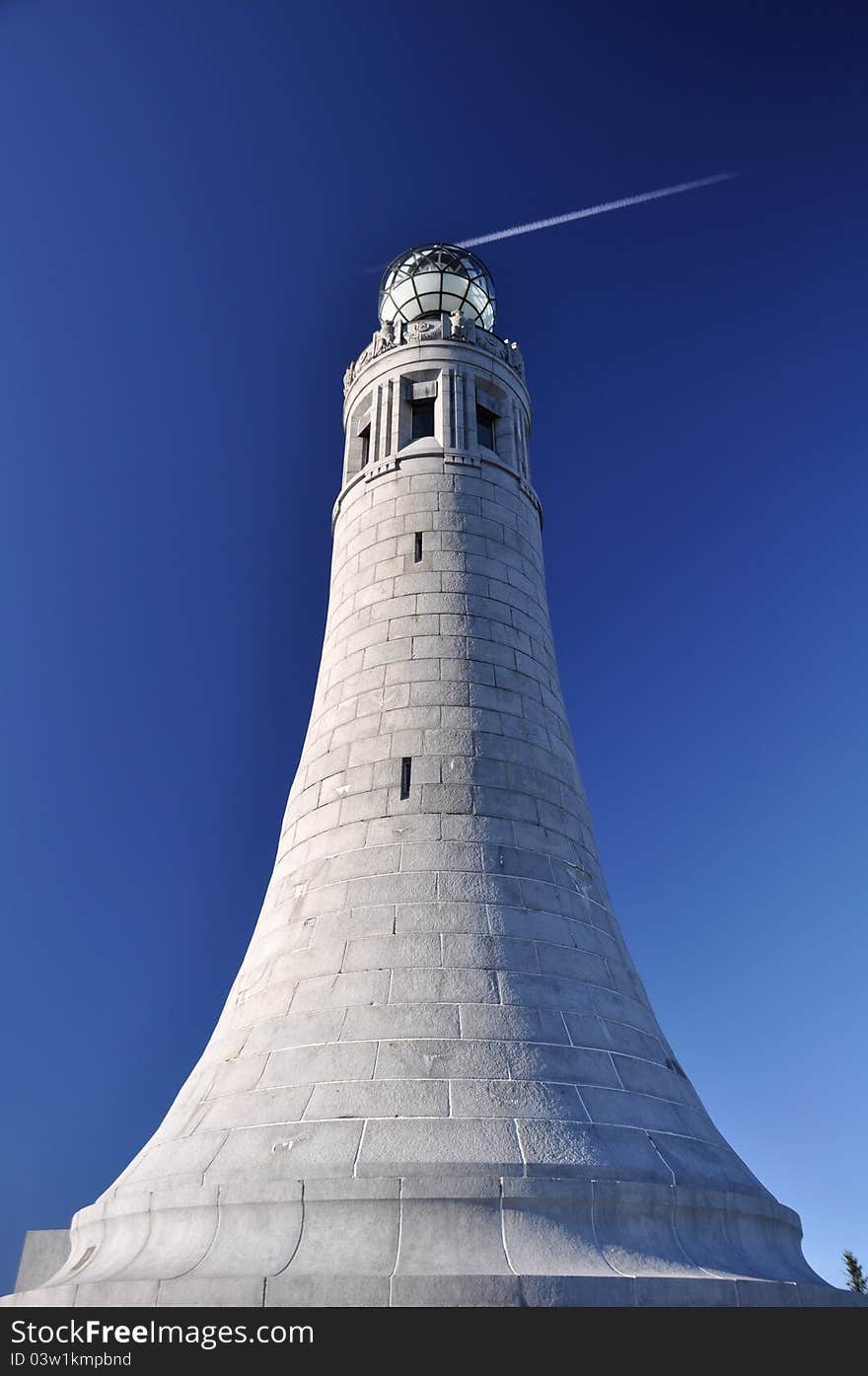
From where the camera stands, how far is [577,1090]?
1256 centimetres

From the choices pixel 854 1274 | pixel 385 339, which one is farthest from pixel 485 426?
pixel 854 1274

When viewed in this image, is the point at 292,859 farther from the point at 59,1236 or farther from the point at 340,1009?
the point at 59,1236

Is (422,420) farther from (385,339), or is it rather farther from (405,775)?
(405,775)

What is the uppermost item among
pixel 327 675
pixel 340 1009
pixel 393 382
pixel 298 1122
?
pixel 393 382

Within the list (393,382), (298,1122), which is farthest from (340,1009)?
(393,382)

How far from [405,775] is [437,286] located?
19056 millimetres

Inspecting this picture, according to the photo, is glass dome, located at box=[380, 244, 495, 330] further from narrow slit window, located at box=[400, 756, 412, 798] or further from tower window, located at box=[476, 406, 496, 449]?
narrow slit window, located at box=[400, 756, 412, 798]

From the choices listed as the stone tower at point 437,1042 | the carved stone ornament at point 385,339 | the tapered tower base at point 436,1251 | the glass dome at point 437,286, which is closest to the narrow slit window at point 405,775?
the stone tower at point 437,1042

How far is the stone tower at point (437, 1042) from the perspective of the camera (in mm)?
10500

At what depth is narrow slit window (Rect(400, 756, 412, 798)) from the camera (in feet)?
53.8

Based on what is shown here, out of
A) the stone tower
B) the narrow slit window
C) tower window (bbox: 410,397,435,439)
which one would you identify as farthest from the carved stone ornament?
the narrow slit window

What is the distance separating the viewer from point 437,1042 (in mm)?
12703

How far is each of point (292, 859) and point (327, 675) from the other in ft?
14.8

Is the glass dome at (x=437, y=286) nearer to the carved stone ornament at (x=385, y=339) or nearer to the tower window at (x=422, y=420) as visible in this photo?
the carved stone ornament at (x=385, y=339)
